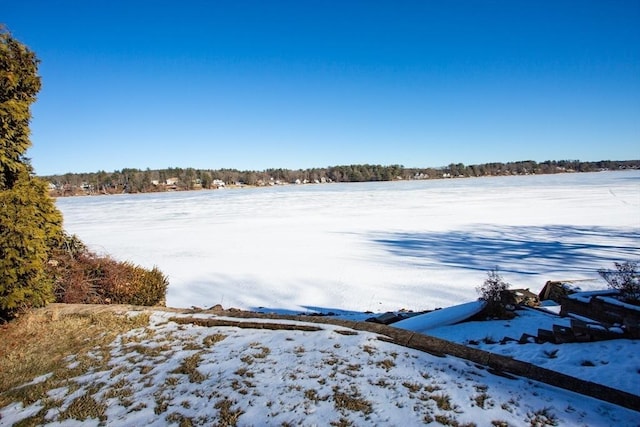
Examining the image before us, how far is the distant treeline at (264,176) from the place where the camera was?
94875 mm

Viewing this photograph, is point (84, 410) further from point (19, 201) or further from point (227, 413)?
point (19, 201)

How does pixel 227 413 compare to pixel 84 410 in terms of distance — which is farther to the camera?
pixel 84 410

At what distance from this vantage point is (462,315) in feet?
24.1

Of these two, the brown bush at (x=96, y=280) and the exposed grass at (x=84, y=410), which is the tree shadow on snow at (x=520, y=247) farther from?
the exposed grass at (x=84, y=410)

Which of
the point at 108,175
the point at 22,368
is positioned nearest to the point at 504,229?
the point at 22,368

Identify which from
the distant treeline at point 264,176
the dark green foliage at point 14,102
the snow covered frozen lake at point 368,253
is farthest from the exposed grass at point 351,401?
the distant treeline at point 264,176

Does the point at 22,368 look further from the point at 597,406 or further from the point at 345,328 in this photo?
the point at 597,406

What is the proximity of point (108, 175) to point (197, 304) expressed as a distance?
108 m

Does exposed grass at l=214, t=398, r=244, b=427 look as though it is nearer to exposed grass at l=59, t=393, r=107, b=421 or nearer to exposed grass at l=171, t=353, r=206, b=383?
exposed grass at l=171, t=353, r=206, b=383

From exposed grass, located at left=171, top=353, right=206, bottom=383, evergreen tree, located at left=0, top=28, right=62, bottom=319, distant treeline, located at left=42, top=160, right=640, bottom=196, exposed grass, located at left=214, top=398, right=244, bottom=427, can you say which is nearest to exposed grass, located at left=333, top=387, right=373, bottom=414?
exposed grass, located at left=214, top=398, right=244, bottom=427

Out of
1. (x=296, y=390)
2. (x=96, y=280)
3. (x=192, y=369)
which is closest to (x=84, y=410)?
(x=192, y=369)

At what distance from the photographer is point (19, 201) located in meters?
6.23

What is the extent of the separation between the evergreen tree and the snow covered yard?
6.74 feet

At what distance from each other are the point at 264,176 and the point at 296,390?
125 metres
